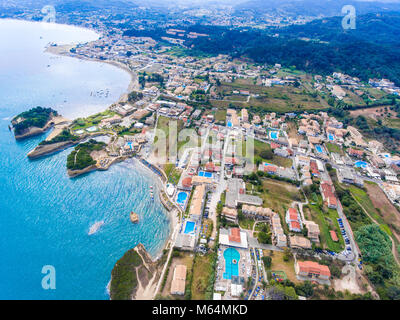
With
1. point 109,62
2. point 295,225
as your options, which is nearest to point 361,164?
point 295,225

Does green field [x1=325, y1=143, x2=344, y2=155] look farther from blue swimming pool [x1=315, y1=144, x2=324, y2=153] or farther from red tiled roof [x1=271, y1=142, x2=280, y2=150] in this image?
red tiled roof [x1=271, y1=142, x2=280, y2=150]

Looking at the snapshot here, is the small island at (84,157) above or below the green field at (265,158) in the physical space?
below

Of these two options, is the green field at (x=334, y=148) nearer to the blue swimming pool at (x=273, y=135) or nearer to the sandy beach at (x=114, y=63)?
the blue swimming pool at (x=273, y=135)

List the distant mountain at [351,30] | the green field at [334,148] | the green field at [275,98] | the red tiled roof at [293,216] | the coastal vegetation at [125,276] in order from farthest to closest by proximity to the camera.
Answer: the distant mountain at [351,30] → the green field at [275,98] → the green field at [334,148] → the red tiled roof at [293,216] → the coastal vegetation at [125,276]

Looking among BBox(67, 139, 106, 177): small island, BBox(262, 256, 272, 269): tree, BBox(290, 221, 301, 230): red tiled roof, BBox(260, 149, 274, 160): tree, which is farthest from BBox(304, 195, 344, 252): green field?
BBox(67, 139, 106, 177): small island

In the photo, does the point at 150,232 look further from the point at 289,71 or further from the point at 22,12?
the point at 22,12

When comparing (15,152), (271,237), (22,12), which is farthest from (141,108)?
(22,12)

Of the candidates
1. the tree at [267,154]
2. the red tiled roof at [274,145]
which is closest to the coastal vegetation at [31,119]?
the tree at [267,154]
